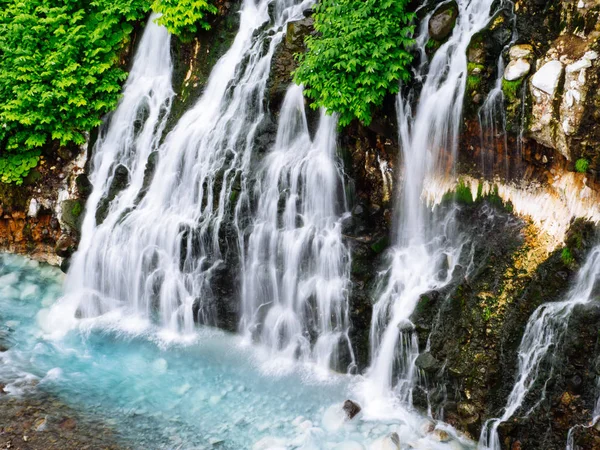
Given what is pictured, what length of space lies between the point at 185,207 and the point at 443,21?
5.47 meters

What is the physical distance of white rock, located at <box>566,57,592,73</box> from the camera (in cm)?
709

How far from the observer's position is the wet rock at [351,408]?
321 inches

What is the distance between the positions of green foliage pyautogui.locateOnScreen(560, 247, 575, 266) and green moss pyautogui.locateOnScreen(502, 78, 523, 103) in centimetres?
210

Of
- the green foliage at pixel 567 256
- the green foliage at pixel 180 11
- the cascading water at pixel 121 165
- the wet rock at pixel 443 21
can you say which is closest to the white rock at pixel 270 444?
the cascading water at pixel 121 165

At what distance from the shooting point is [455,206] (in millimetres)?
8688

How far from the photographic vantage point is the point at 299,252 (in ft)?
31.4

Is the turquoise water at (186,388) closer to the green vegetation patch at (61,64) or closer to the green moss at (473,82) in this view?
the green vegetation patch at (61,64)

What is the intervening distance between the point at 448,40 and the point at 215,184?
182 inches

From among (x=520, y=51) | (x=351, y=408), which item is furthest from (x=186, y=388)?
(x=520, y=51)

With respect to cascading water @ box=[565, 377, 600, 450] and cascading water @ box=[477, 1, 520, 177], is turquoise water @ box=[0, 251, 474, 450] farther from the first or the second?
cascading water @ box=[477, 1, 520, 177]

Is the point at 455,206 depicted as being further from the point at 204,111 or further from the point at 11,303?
the point at 11,303

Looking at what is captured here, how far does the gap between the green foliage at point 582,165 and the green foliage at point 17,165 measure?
10.9 m

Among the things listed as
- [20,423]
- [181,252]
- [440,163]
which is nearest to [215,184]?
[181,252]

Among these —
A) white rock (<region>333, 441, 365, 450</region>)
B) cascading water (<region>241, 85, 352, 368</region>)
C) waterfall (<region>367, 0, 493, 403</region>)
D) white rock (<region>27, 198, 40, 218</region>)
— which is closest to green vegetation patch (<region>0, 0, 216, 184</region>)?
white rock (<region>27, 198, 40, 218</region>)
